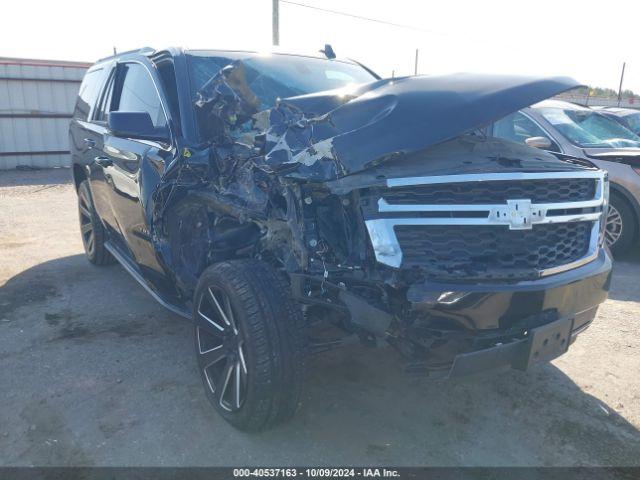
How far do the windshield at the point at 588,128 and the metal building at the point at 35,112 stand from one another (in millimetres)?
11744

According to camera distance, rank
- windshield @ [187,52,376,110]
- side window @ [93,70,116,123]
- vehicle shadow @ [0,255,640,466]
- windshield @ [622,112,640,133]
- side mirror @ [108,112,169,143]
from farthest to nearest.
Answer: windshield @ [622,112,640,133], side window @ [93,70,116,123], windshield @ [187,52,376,110], side mirror @ [108,112,169,143], vehicle shadow @ [0,255,640,466]

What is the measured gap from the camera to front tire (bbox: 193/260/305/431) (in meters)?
2.48

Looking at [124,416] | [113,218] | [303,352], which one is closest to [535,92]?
[303,352]

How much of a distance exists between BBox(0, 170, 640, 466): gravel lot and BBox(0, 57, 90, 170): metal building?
1059 centimetres

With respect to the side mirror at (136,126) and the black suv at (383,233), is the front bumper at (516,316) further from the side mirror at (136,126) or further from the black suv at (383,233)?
the side mirror at (136,126)

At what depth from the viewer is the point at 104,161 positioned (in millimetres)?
4414

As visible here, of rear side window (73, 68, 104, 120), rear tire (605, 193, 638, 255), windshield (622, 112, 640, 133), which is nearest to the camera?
rear side window (73, 68, 104, 120)

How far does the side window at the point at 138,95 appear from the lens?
363cm

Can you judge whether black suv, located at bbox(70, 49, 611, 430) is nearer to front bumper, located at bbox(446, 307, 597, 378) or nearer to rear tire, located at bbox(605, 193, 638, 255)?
front bumper, located at bbox(446, 307, 597, 378)

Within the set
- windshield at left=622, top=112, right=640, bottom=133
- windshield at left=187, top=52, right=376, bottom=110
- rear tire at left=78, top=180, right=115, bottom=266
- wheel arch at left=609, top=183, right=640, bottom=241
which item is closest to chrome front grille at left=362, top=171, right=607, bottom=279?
windshield at left=187, top=52, right=376, bottom=110

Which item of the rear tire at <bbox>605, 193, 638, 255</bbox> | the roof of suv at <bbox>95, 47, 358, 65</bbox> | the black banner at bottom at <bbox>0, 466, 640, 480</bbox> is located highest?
the roof of suv at <bbox>95, 47, 358, 65</bbox>

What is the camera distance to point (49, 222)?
7.93 metres

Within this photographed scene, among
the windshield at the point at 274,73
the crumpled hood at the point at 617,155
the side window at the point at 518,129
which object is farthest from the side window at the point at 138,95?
the crumpled hood at the point at 617,155

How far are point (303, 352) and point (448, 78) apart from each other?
5.06ft
